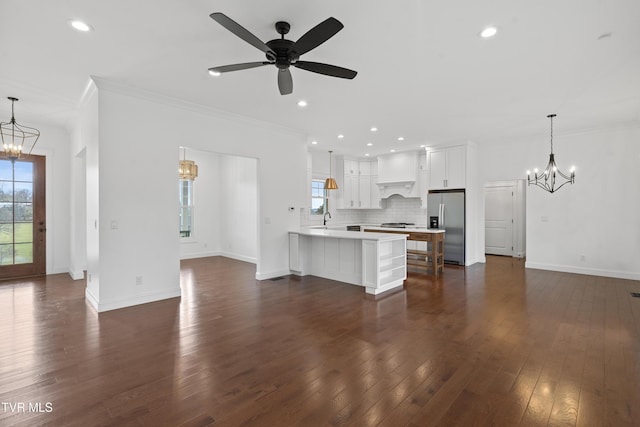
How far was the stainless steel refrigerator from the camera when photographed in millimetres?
7285

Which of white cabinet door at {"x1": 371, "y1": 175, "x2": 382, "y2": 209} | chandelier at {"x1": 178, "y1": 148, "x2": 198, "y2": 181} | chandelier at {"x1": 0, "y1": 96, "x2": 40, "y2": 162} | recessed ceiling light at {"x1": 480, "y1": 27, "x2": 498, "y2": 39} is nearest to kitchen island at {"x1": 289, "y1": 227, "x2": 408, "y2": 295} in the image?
chandelier at {"x1": 178, "y1": 148, "x2": 198, "y2": 181}

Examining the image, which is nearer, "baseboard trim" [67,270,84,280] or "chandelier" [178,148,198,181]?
"baseboard trim" [67,270,84,280]

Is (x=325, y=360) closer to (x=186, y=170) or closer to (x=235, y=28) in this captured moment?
(x=235, y=28)

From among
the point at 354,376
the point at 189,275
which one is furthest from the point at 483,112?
the point at 189,275

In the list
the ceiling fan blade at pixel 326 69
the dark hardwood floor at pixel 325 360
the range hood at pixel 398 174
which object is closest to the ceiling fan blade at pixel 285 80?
the ceiling fan blade at pixel 326 69

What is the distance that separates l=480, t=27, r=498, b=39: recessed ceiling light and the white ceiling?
5 centimetres

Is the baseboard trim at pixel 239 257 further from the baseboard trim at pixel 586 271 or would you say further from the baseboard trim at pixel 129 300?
the baseboard trim at pixel 586 271

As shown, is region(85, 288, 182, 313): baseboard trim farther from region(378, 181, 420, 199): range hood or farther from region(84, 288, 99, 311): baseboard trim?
region(378, 181, 420, 199): range hood

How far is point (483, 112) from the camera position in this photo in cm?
509

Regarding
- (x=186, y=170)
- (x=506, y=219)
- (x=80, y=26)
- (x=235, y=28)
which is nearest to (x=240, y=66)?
(x=235, y=28)

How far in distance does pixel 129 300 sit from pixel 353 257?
11.2ft

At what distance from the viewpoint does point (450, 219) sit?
747cm

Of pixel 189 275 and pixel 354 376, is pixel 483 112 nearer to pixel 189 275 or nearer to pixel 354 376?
pixel 354 376

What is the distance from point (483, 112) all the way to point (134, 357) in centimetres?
574
